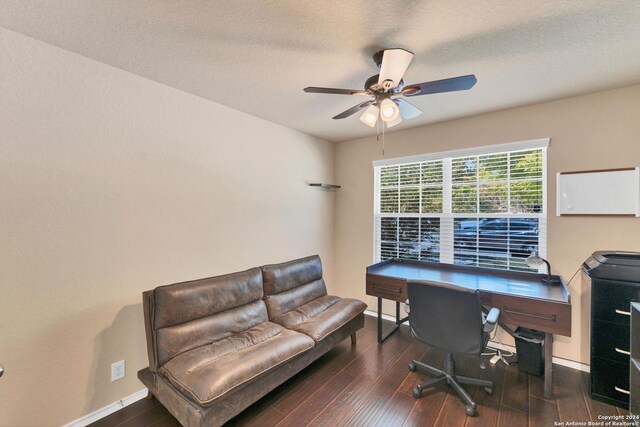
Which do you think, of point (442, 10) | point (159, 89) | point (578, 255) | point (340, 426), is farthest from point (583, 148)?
point (159, 89)

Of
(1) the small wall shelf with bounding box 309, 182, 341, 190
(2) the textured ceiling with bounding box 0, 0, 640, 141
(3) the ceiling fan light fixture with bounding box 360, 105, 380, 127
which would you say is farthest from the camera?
(1) the small wall shelf with bounding box 309, 182, 341, 190

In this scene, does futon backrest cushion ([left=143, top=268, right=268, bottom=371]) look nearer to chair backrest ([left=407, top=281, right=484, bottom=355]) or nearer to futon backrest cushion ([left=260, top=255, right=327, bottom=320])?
futon backrest cushion ([left=260, top=255, right=327, bottom=320])

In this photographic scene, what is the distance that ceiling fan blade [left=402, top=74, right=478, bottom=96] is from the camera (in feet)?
5.48

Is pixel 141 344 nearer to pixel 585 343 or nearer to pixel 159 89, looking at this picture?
pixel 159 89

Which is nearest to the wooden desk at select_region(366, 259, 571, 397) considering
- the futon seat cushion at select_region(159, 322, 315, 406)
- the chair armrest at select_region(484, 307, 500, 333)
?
the chair armrest at select_region(484, 307, 500, 333)

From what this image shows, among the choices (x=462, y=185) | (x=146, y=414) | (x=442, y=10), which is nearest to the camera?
(x=442, y=10)

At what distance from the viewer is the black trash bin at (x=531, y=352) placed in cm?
246

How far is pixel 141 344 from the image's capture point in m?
2.27

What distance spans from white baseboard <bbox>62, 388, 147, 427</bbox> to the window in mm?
2984

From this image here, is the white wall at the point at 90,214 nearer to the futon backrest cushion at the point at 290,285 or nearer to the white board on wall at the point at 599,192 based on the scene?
the futon backrest cushion at the point at 290,285

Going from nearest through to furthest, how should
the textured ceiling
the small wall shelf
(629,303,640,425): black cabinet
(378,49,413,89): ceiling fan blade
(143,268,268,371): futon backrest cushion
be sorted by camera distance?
(629,303,640,425): black cabinet, the textured ceiling, (378,49,413,89): ceiling fan blade, (143,268,268,371): futon backrest cushion, the small wall shelf

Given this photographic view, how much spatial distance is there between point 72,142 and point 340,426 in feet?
9.00

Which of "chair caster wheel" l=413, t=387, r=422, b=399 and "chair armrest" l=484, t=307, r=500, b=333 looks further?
"chair caster wheel" l=413, t=387, r=422, b=399

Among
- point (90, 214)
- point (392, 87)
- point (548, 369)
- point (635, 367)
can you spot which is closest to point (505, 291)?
point (548, 369)
